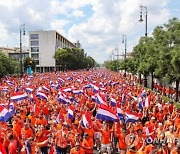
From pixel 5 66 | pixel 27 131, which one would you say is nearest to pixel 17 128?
pixel 27 131

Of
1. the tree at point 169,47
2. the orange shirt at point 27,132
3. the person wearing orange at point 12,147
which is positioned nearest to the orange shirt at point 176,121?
the orange shirt at point 27,132

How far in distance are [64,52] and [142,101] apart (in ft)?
338

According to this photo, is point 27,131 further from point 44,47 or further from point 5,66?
point 44,47

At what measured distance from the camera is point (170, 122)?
13.6 metres

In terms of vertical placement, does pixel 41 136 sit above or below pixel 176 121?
below

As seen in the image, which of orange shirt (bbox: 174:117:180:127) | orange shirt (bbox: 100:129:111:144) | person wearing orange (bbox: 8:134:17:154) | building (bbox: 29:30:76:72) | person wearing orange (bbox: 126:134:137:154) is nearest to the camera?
person wearing orange (bbox: 126:134:137:154)

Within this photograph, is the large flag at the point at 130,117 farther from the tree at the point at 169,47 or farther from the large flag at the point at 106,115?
the tree at the point at 169,47

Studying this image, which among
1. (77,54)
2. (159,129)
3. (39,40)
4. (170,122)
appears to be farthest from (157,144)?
(39,40)

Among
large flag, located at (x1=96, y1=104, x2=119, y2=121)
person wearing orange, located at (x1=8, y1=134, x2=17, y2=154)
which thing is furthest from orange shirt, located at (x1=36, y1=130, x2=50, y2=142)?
large flag, located at (x1=96, y1=104, x2=119, y2=121)

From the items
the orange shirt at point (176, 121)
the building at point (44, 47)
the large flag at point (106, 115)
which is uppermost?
the building at point (44, 47)

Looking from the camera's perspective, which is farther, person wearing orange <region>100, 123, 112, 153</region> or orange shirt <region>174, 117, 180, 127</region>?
orange shirt <region>174, 117, 180, 127</region>

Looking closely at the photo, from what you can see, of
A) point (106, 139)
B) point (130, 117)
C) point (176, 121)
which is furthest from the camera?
point (130, 117)

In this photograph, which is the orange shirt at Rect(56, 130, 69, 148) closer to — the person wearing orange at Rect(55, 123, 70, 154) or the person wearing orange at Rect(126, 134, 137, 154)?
the person wearing orange at Rect(55, 123, 70, 154)

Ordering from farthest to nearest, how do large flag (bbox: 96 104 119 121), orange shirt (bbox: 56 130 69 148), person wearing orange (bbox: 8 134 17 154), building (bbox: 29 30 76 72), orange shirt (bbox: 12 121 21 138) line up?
building (bbox: 29 30 76 72), large flag (bbox: 96 104 119 121), orange shirt (bbox: 12 121 21 138), orange shirt (bbox: 56 130 69 148), person wearing orange (bbox: 8 134 17 154)
